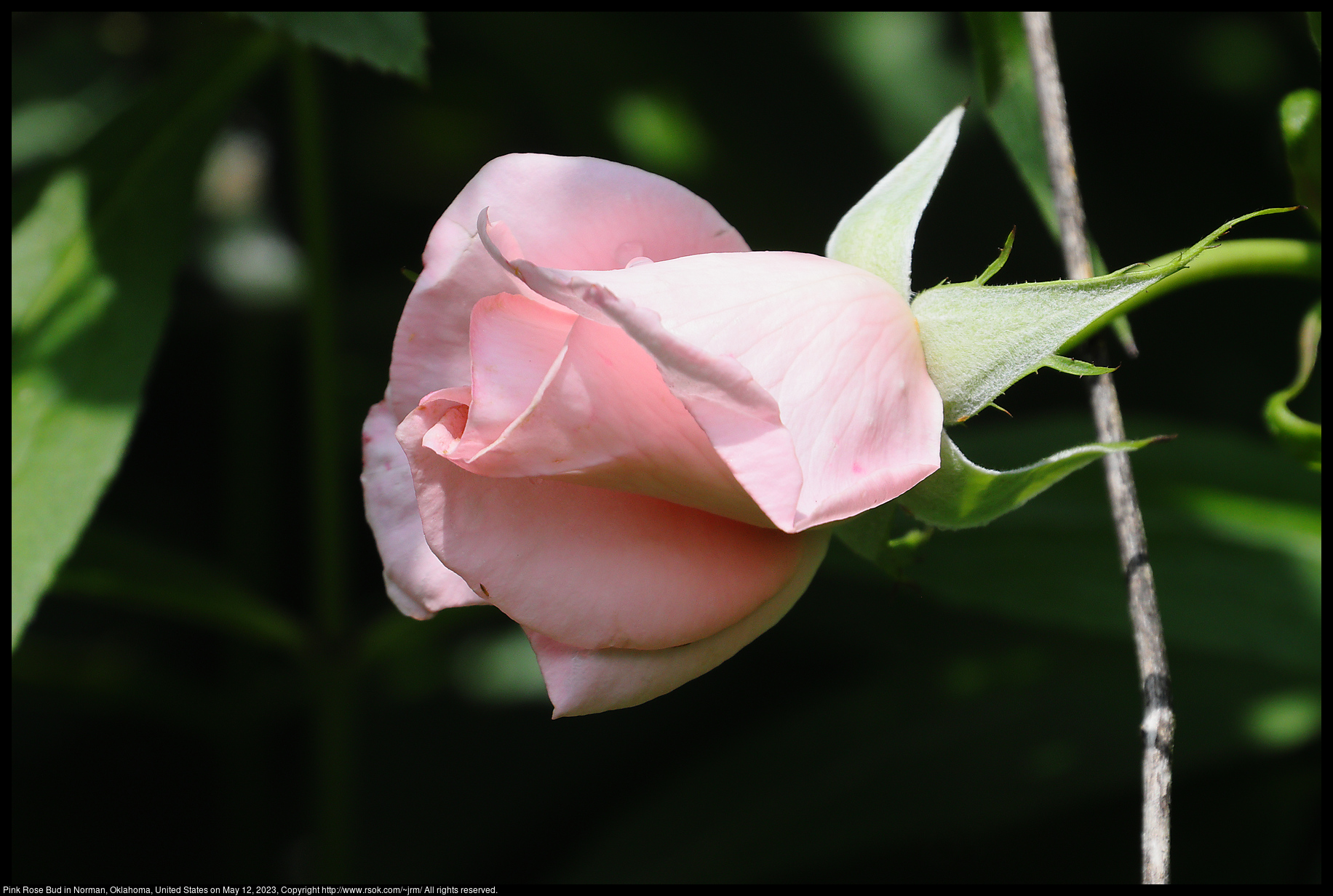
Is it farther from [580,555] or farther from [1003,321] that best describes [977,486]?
[580,555]

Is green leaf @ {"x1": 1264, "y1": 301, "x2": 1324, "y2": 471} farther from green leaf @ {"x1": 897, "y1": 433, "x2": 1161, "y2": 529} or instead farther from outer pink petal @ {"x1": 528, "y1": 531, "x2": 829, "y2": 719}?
outer pink petal @ {"x1": 528, "y1": 531, "x2": 829, "y2": 719}

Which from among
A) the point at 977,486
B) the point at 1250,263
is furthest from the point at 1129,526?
the point at 1250,263

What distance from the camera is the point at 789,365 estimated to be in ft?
1.30

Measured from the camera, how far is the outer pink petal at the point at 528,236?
0.42 metres

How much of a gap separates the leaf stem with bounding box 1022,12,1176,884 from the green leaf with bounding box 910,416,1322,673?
32 cm

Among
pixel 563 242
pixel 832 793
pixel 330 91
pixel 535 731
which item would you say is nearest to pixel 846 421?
pixel 563 242

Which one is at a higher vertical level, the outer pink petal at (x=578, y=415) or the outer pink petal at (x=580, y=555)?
the outer pink petal at (x=578, y=415)

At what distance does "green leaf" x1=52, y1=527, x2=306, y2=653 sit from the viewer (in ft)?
2.74

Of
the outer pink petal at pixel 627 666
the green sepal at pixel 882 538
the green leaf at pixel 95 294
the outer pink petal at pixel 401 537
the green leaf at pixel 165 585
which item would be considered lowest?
the green leaf at pixel 165 585

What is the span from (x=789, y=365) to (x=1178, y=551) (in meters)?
0.56

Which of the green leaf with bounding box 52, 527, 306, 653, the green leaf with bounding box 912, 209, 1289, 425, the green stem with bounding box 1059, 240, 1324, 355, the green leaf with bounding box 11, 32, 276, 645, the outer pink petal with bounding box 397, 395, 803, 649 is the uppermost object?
the green stem with bounding box 1059, 240, 1324, 355

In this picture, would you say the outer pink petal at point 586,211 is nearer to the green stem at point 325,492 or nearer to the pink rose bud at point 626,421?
the pink rose bud at point 626,421

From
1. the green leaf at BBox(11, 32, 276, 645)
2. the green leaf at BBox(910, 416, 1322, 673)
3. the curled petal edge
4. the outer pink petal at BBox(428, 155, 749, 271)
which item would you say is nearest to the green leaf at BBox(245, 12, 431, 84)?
the green leaf at BBox(11, 32, 276, 645)

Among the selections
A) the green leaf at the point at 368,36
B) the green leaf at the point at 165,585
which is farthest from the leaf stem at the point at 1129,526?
the green leaf at the point at 165,585
